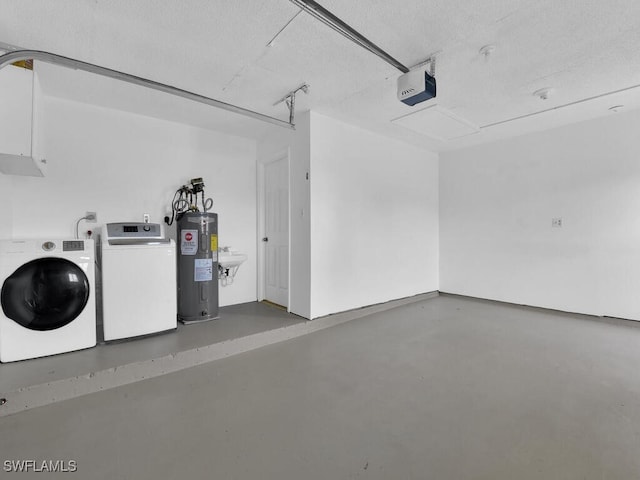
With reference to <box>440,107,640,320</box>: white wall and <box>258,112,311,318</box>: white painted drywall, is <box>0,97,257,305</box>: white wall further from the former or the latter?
<box>440,107,640,320</box>: white wall

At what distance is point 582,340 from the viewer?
10.3ft

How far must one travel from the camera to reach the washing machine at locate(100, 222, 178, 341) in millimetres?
2703

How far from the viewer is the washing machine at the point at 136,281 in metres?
2.70

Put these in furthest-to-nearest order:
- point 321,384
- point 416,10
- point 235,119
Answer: point 235,119
point 321,384
point 416,10

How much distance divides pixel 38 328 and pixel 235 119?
289 cm

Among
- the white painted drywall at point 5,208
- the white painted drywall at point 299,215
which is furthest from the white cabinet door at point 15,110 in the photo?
the white painted drywall at point 299,215

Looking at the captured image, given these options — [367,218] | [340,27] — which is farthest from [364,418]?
[367,218]

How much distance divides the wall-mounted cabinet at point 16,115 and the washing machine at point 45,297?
716 mm

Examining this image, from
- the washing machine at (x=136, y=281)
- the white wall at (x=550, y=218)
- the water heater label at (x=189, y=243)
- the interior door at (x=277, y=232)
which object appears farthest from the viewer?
the interior door at (x=277, y=232)

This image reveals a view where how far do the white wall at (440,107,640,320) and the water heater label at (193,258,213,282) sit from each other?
409 centimetres

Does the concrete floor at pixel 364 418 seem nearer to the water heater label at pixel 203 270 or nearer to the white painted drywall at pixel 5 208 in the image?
the water heater label at pixel 203 270

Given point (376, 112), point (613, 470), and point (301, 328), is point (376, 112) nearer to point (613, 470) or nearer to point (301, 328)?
point (301, 328)

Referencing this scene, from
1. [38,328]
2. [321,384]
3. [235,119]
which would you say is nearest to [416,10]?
[235,119]

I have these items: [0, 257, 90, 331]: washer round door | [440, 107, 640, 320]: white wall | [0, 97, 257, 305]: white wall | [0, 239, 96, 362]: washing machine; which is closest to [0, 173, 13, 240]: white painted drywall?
[0, 97, 257, 305]: white wall
